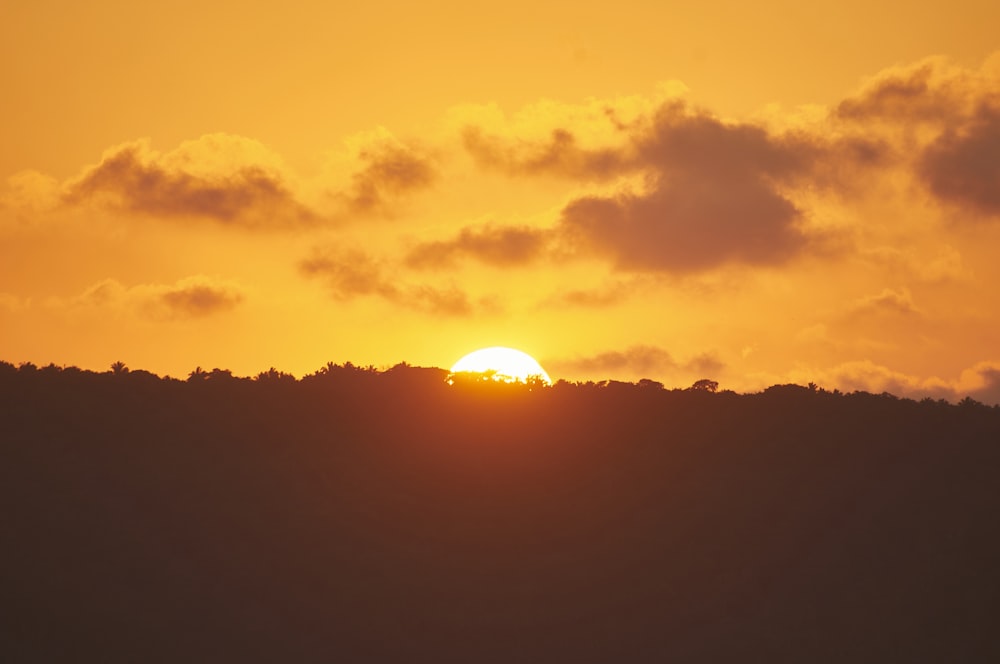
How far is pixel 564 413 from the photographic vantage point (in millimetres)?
32750

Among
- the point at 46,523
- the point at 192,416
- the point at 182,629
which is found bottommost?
the point at 182,629

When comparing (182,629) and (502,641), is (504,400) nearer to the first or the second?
(502,641)

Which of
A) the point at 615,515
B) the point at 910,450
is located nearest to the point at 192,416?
the point at 615,515

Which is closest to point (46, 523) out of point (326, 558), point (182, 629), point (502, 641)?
point (182, 629)

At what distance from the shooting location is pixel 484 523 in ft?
97.2

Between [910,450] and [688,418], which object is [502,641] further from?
[910,450]

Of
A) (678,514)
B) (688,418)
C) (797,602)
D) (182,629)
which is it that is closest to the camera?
Answer: (182,629)

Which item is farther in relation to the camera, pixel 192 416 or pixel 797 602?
pixel 192 416

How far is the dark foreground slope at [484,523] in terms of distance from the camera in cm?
2673

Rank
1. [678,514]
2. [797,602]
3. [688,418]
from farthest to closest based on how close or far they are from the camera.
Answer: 1. [688,418]
2. [678,514]
3. [797,602]

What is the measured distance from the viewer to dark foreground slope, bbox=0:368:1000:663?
26.7 meters

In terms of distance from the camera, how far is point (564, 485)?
30.8 metres

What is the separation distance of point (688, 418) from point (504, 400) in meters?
4.65

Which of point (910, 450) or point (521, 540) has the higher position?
point (910, 450)
